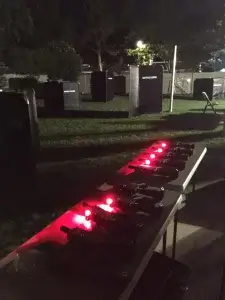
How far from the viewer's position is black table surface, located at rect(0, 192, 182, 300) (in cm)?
166

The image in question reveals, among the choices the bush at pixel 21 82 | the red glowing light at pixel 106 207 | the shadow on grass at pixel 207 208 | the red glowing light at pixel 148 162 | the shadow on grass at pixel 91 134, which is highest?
the red glowing light at pixel 106 207

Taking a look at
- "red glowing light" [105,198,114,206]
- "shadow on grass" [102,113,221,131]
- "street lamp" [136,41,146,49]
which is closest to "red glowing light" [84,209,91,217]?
"red glowing light" [105,198,114,206]

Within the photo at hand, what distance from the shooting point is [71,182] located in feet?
22.4

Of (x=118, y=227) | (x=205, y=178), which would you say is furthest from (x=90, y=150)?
(x=118, y=227)

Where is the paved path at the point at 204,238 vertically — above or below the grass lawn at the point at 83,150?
above

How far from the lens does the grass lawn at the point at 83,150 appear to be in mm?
5316

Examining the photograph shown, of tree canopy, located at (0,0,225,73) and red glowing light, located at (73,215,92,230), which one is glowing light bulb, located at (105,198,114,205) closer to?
red glowing light, located at (73,215,92,230)

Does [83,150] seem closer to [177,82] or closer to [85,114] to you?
[85,114]

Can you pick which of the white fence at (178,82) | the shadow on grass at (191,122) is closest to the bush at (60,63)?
the white fence at (178,82)

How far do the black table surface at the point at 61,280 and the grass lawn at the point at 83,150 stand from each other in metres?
2.69

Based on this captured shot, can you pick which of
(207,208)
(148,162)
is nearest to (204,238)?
(207,208)

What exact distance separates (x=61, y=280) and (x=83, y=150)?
757cm

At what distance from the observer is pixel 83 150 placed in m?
9.28

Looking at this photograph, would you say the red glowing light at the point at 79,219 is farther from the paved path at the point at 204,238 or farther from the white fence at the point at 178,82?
the white fence at the point at 178,82
